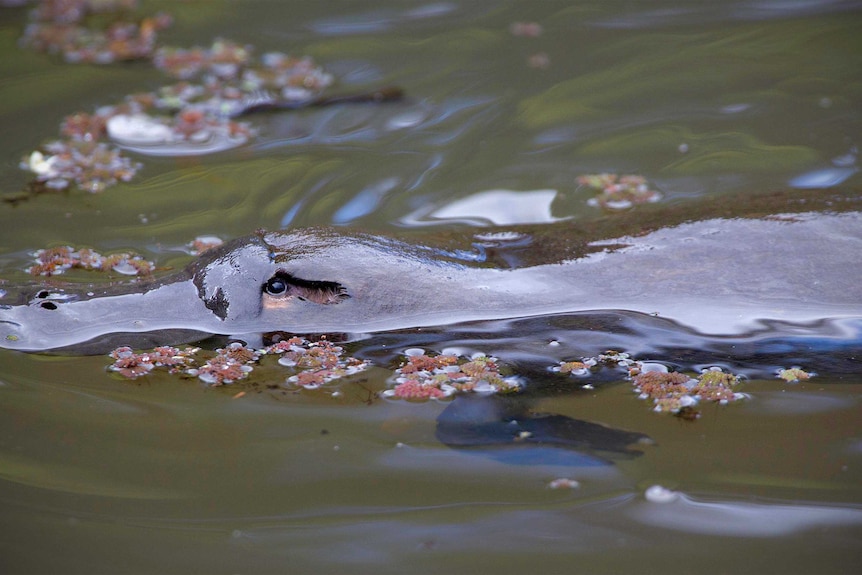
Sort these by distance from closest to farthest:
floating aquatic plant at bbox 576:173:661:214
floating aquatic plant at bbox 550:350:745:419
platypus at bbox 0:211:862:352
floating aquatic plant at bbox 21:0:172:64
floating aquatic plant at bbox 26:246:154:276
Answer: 1. floating aquatic plant at bbox 550:350:745:419
2. platypus at bbox 0:211:862:352
3. floating aquatic plant at bbox 26:246:154:276
4. floating aquatic plant at bbox 576:173:661:214
5. floating aquatic plant at bbox 21:0:172:64

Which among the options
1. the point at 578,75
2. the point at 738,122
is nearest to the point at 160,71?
the point at 578,75

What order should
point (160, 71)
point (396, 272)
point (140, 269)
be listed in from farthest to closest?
1. point (160, 71)
2. point (140, 269)
3. point (396, 272)

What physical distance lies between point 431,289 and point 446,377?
44 centimetres

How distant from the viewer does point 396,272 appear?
375 cm

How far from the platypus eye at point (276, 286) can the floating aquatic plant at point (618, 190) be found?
223cm

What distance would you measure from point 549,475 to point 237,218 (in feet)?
8.77

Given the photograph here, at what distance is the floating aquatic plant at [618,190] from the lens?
5133mm

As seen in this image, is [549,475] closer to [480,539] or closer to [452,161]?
[480,539]

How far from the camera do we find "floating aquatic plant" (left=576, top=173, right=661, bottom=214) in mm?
5133

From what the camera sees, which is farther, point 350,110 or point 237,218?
point 350,110

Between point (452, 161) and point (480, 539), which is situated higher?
point (452, 161)

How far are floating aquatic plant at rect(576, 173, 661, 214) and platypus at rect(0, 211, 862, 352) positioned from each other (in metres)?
1.22

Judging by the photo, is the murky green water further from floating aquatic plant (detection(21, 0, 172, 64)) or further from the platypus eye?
the platypus eye

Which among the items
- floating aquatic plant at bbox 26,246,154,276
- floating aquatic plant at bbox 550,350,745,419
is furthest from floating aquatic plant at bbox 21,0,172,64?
floating aquatic plant at bbox 550,350,745,419
